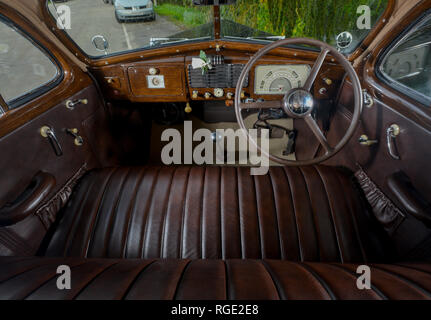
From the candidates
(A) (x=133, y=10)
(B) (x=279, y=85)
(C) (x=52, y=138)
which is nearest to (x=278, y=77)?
(B) (x=279, y=85)

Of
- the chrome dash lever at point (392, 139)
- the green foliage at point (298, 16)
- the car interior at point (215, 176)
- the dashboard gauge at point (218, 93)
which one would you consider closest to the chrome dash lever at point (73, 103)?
the car interior at point (215, 176)

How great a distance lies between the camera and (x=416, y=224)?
1.14 metres

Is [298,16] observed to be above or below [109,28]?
above

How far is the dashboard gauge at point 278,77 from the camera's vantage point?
1938 millimetres

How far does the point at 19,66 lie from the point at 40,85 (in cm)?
14

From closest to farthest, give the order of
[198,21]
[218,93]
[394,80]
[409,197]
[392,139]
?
[409,197] → [392,139] → [394,80] → [198,21] → [218,93]

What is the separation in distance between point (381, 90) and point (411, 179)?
21.7 inches

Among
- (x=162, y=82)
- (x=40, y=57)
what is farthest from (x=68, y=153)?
(x=162, y=82)

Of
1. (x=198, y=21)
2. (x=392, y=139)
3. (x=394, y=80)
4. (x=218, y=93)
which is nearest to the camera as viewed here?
(x=392, y=139)

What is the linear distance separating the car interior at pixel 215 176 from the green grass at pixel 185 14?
0.06 m

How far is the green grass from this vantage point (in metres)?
1.59

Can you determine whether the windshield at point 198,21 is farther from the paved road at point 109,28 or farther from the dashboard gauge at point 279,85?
the dashboard gauge at point 279,85

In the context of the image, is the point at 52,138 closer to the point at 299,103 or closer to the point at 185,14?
the point at 185,14

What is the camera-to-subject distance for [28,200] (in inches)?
47.6
